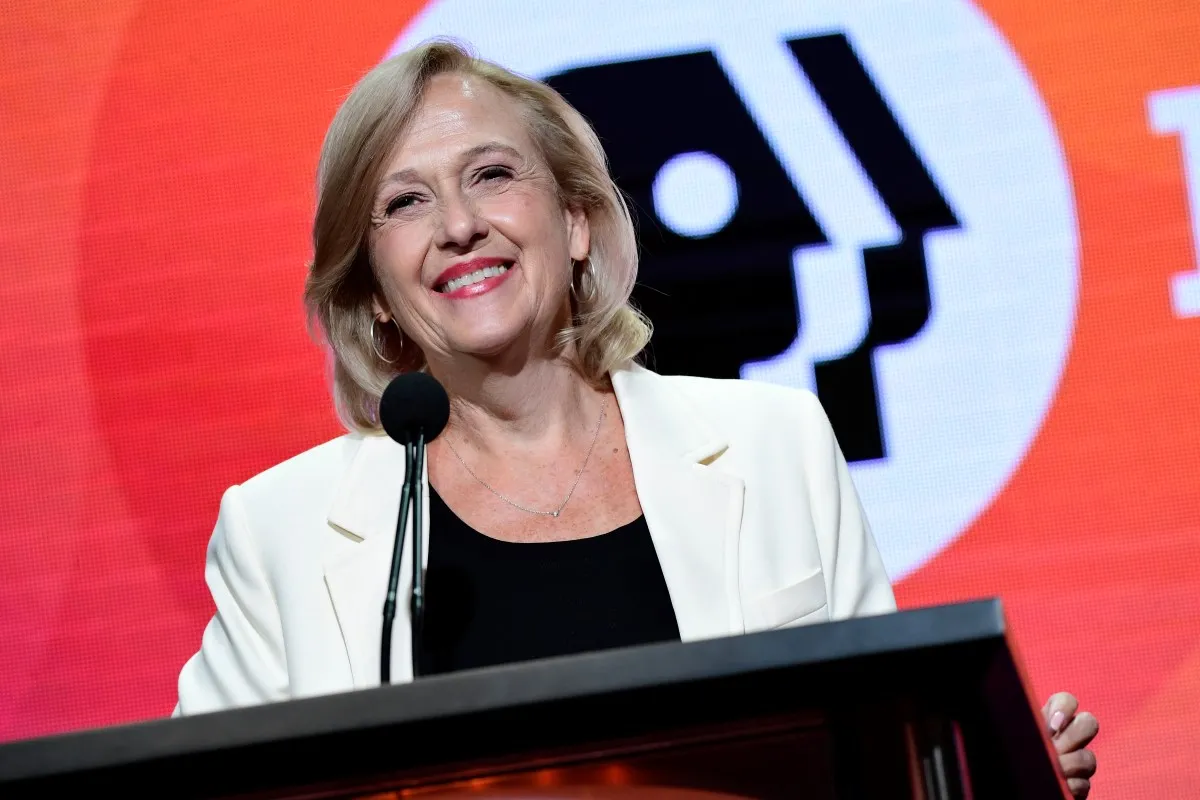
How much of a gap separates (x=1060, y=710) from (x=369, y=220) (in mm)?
1267

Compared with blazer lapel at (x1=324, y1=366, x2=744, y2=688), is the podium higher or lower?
lower

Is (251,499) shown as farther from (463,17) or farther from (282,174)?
(463,17)

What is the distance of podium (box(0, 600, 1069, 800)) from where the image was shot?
2.81ft

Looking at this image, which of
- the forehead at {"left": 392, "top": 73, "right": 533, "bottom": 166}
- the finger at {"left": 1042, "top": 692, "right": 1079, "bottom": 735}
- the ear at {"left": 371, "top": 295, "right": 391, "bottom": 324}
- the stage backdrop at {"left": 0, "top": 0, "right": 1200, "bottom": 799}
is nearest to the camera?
the finger at {"left": 1042, "top": 692, "right": 1079, "bottom": 735}

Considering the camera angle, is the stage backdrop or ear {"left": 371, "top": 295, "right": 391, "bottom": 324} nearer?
ear {"left": 371, "top": 295, "right": 391, "bottom": 324}

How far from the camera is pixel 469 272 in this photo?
6.53ft

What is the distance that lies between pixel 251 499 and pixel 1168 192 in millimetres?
1725

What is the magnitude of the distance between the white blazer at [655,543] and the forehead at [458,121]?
18.3 inches

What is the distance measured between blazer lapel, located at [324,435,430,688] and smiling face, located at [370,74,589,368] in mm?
212

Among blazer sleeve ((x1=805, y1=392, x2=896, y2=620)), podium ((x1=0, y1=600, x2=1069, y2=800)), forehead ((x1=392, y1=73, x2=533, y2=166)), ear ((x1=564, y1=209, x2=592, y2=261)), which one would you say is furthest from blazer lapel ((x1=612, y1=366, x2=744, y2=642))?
podium ((x1=0, y1=600, x2=1069, y2=800))

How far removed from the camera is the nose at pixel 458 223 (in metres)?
1.97

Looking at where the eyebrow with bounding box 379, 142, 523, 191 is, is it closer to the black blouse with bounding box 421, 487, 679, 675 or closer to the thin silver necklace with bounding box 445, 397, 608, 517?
the thin silver necklace with bounding box 445, 397, 608, 517

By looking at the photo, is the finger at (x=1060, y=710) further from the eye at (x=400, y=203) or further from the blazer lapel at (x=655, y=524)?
the eye at (x=400, y=203)

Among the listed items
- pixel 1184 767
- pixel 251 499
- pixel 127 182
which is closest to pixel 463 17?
pixel 127 182
